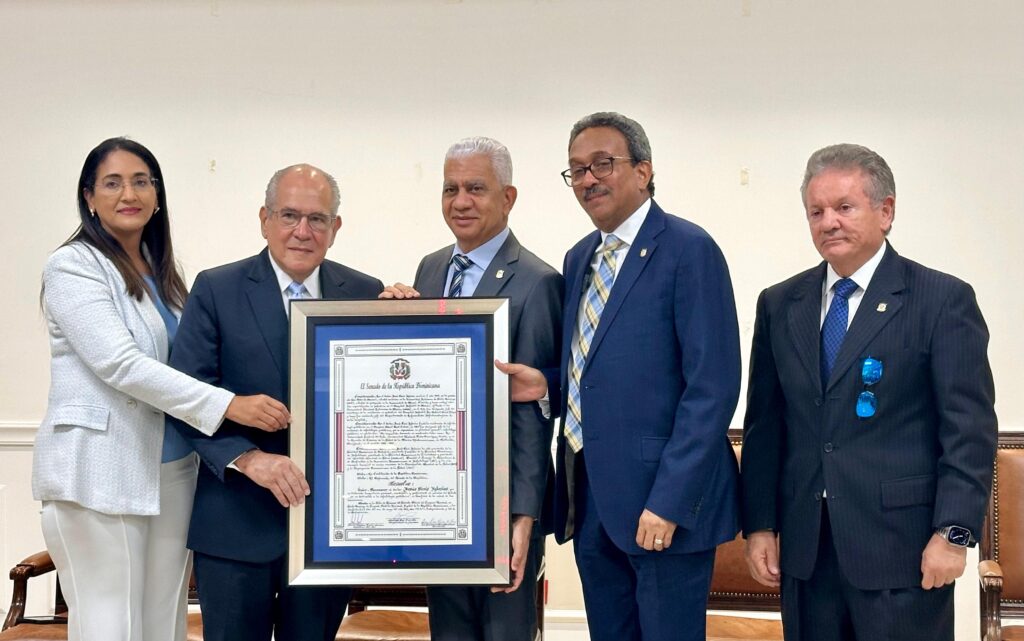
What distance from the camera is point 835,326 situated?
234 centimetres

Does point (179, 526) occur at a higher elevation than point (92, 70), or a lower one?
lower

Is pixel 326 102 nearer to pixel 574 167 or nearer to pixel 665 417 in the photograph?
pixel 574 167

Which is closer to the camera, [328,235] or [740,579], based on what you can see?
[328,235]

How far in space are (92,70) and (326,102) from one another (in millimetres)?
1153

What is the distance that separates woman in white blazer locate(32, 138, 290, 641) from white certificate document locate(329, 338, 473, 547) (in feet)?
0.61

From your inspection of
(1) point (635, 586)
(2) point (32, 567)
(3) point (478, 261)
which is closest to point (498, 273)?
(3) point (478, 261)

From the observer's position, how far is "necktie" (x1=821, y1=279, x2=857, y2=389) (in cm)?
232

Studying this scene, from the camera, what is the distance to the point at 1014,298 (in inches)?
169

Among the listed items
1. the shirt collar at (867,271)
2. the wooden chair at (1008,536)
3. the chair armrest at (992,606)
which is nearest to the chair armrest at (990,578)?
the chair armrest at (992,606)

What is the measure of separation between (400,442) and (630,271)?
709 millimetres

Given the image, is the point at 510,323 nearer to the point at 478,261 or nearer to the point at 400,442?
the point at 478,261

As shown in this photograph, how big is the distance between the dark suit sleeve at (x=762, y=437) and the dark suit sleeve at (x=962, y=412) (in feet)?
1.27

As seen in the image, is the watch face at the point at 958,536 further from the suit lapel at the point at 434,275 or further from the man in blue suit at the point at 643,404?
the suit lapel at the point at 434,275

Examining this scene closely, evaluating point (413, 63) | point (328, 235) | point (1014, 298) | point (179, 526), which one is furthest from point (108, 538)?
point (1014, 298)
